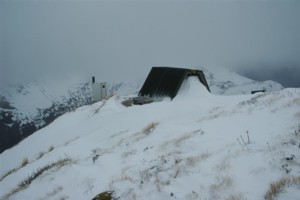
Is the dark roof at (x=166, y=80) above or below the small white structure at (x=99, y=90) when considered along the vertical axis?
above

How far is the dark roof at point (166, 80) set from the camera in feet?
110

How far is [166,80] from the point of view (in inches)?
1400

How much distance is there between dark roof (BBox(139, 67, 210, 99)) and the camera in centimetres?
3364

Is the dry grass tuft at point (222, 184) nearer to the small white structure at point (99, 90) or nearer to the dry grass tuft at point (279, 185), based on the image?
the dry grass tuft at point (279, 185)

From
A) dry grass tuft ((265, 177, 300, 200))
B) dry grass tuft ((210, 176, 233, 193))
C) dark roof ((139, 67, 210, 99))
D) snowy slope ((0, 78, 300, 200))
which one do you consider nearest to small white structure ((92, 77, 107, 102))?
dark roof ((139, 67, 210, 99))

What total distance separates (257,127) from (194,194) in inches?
180

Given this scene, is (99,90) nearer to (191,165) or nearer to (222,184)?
(191,165)

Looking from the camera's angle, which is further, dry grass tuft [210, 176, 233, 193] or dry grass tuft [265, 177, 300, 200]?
dry grass tuft [210, 176, 233, 193]

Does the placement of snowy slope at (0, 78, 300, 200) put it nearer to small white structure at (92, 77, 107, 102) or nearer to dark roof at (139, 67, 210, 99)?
dark roof at (139, 67, 210, 99)

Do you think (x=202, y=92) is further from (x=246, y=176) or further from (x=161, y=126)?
(x=246, y=176)

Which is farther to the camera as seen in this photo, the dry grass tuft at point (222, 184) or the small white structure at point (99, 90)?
the small white structure at point (99, 90)

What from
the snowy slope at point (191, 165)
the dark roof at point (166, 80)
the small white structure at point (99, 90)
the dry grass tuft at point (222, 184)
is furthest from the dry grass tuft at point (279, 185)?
the small white structure at point (99, 90)

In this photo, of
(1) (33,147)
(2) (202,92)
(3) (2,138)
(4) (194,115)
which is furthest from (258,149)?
(3) (2,138)

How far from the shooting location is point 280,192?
529cm
